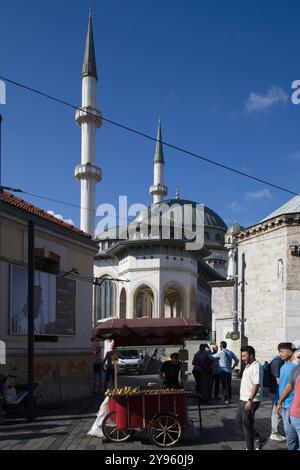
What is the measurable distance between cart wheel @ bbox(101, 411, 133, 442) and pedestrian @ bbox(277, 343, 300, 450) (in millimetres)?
3121

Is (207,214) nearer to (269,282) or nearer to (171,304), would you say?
(171,304)

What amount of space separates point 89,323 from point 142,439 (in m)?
8.66

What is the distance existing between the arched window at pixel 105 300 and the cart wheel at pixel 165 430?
42.8 metres

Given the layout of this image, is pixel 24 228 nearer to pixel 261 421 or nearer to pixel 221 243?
pixel 261 421

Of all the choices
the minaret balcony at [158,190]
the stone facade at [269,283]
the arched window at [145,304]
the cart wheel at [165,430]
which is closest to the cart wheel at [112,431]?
the cart wheel at [165,430]

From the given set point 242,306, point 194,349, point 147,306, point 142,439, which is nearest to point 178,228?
point 147,306

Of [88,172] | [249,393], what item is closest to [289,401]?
[249,393]

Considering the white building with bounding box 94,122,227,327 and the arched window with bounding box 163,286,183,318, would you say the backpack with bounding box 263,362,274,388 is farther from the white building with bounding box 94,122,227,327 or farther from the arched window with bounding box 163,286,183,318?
the arched window with bounding box 163,286,183,318

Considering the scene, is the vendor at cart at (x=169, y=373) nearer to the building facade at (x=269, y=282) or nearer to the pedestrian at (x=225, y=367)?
the pedestrian at (x=225, y=367)

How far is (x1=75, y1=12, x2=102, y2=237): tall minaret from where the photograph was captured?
144 ft

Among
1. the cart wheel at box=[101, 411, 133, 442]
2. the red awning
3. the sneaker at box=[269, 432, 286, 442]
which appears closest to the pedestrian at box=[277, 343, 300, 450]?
the sneaker at box=[269, 432, 286, 442]

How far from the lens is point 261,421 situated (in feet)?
39.0

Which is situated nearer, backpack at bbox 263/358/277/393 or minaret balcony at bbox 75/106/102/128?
backpack at bbox 263/358/277/393

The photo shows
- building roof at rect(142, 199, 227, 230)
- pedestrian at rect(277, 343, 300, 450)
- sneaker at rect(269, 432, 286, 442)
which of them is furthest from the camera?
building roof at rect(142, 199, 227, 230)
